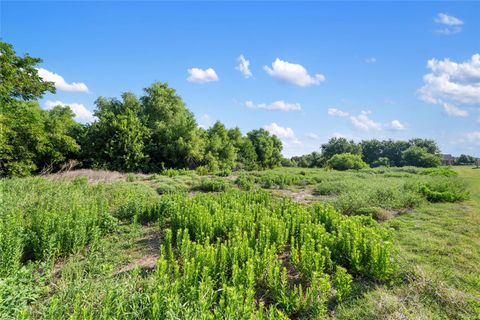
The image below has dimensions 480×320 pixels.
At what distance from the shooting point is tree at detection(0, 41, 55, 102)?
12.4m

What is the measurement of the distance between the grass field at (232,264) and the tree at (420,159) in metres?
44.6

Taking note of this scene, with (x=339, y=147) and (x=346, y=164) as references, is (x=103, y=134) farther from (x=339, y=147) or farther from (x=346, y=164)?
(x=339, y=147)

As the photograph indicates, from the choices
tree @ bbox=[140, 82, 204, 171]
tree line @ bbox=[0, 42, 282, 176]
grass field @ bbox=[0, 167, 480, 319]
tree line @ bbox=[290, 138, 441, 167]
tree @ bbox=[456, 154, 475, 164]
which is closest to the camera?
grass field @ bbox=[0, 167, 480, 319]

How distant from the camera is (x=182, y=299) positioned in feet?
10.5

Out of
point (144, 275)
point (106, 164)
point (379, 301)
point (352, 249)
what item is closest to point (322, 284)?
point (379, 301)

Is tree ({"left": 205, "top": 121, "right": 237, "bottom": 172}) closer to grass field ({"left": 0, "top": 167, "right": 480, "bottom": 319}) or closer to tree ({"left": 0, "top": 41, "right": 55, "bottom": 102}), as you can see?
tree ({"left": 0, "top": 41, "right": 55, "bottom": 102})

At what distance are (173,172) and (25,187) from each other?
10062 millimetres

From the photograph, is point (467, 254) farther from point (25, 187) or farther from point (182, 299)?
point (25, 187)

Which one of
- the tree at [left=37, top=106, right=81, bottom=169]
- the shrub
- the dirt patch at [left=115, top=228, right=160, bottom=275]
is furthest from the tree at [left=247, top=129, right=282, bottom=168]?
the shrub

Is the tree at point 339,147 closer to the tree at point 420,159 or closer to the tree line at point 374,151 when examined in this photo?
the tree line at point 374,151

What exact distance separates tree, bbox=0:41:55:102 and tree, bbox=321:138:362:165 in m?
55.6

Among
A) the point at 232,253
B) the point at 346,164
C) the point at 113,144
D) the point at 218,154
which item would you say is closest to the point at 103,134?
the point at 113,144

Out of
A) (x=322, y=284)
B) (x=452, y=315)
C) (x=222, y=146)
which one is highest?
(x=222, y=146)

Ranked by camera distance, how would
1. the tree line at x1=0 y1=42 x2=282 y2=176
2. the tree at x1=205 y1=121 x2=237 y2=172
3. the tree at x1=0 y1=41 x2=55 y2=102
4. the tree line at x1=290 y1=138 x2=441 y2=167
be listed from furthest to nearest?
the tree line at x1=290 y1=138 x2=441 y2=167 < the tree at x1=205 y1=121 x2=237 y2=172 < the tree line at x1=0 y1=42 x2=282 y2=176 < the tree at x1=0 y1=41 x2=55 y2=102
